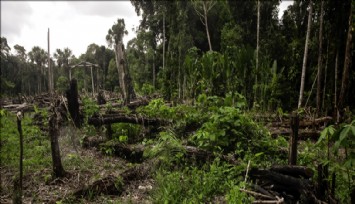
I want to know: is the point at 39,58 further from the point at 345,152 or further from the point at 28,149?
the point at 345,152

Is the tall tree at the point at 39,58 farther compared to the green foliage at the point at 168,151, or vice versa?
the tall tree at the point at 39,58

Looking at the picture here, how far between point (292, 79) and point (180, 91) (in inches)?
202

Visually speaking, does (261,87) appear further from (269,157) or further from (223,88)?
(269,157)

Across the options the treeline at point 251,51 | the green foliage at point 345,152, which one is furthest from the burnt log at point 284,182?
the treeline at point 251,51

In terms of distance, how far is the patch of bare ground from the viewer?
382 centimetres

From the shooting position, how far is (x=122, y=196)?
12.8 feet

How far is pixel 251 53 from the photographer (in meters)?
10.2

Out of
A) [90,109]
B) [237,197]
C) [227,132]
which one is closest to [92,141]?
[90,109]

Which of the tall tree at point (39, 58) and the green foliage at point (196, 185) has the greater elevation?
the tall tree at point (39, 58)

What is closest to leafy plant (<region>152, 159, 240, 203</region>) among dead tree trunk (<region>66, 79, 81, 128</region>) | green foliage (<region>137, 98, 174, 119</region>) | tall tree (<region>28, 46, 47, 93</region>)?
green foliage (<region>137, 98, 174, 119</region>)

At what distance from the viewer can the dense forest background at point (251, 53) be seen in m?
9.56

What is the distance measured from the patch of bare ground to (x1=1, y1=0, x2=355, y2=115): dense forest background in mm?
4294

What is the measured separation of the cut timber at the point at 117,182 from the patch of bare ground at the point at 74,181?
8cm

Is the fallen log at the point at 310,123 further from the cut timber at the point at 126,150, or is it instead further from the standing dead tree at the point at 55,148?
the standing dead tree at the point at 55,148
